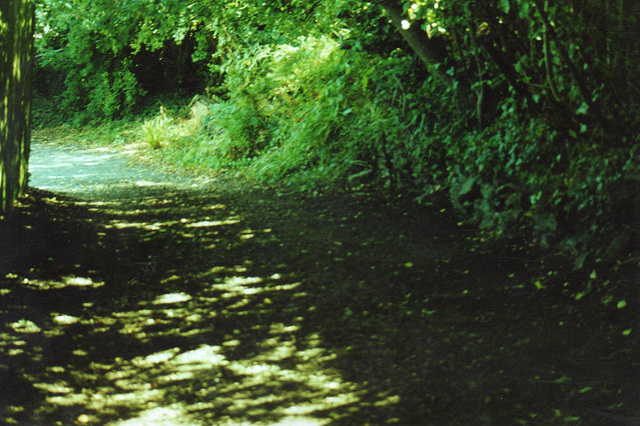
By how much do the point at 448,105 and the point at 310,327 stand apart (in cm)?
468

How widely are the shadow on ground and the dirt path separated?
2 centimetres

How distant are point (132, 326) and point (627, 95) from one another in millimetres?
4527

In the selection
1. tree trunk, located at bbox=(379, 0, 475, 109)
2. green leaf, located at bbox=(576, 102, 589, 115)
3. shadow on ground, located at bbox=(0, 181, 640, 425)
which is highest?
tree trunk, located at bbox=(379, 0, 475, 109)

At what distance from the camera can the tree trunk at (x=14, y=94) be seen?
732 centimetres

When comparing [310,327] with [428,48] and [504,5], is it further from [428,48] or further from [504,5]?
[428,48]

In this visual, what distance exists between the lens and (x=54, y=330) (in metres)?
4.99

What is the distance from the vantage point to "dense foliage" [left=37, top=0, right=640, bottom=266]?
18.6 feet

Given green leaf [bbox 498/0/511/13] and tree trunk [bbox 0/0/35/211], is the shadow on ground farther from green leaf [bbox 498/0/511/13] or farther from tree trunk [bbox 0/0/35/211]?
green leaf [bbox 498/0/511/13]

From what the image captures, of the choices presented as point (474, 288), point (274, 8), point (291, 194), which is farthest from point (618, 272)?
point (274, 8)

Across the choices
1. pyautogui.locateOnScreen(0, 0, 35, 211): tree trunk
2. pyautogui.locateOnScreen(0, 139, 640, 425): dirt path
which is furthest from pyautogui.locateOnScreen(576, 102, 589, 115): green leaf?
pyautogui.locateOnScreen(0, 0, 35, 211): tree trunk

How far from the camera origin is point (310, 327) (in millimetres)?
5031

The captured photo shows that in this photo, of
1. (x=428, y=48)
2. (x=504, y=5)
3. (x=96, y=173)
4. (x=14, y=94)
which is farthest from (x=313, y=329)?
(x=96, y=173)

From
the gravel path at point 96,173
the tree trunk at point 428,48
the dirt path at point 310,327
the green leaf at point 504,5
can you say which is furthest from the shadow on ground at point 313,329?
Result: the gravel path at point 96,173

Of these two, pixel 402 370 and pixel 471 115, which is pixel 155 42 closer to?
pixel 471 115
